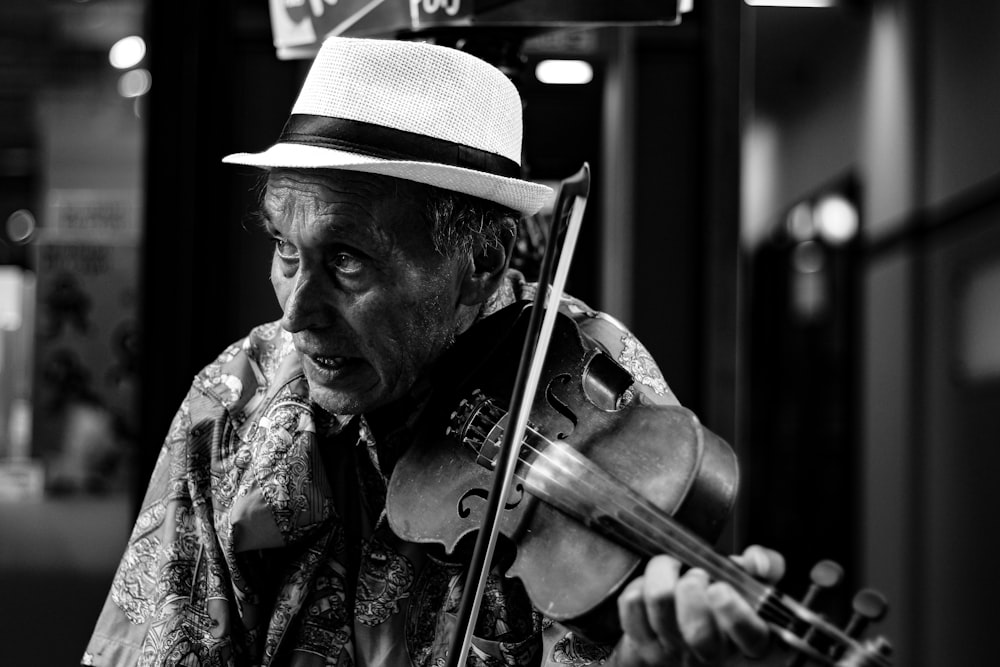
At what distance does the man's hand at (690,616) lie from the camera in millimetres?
1137

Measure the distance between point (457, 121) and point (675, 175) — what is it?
1993 millimetres

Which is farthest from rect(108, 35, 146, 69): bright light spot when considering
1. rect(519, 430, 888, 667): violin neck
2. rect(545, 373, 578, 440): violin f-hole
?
rect(519, 430, 888, 667): violin neck

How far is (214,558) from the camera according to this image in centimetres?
164

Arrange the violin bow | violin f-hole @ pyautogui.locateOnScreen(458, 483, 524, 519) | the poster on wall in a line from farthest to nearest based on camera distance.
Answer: the poster on wall
violin f-hole @ pyautogui.locateOnScreen(458, 483, 524, 519)
the violin bow

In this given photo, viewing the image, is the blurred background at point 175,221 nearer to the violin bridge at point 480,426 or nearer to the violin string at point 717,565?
the violin bridge at point 480,426

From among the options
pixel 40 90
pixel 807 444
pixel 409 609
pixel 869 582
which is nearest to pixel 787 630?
pixel 409 609

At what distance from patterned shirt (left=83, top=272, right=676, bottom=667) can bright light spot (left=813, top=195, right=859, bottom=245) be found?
5517 millimetres

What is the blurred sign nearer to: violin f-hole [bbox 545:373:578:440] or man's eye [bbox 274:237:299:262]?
man's eye [bbox 274:237:299:262]

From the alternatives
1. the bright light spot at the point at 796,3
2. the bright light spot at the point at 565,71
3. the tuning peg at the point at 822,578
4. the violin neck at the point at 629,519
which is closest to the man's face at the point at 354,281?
the violin neck at the point at 629,519

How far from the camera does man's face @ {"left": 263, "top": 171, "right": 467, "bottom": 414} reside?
1.51m

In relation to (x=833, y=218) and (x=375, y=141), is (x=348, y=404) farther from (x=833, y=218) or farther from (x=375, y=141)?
(x=833, y=218)

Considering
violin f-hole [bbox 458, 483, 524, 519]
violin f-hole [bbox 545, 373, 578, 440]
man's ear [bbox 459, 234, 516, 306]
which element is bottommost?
violin f-hole [bbox 458, 483, 524, 519]

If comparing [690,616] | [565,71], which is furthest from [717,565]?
[565,71]

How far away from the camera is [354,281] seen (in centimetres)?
152
